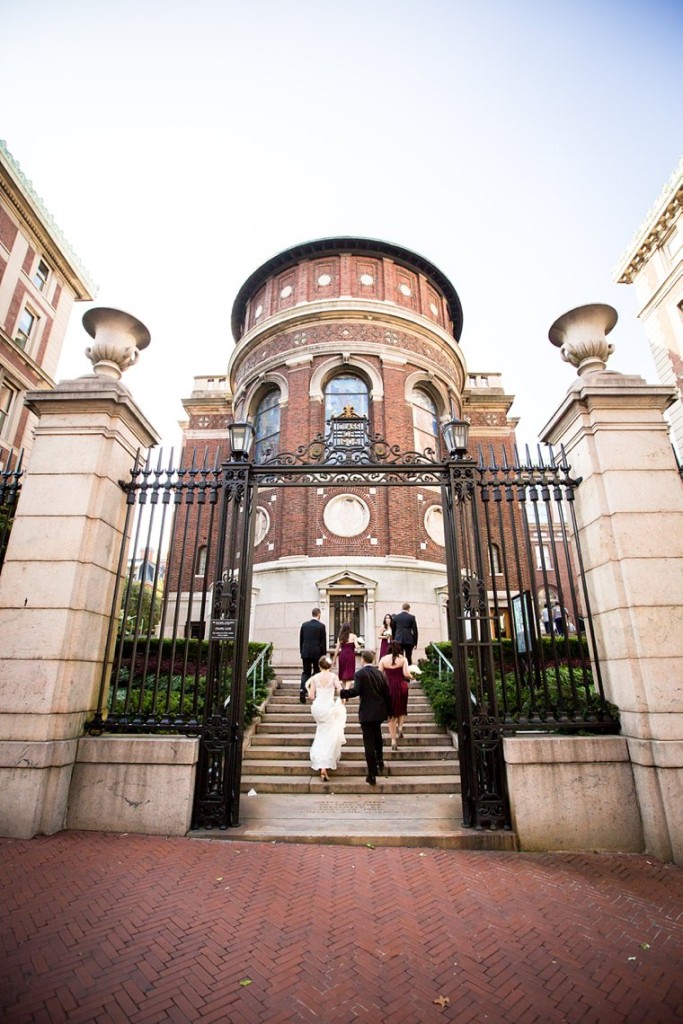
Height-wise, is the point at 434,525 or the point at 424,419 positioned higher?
the point at 424,419

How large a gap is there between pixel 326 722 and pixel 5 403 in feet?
73.3

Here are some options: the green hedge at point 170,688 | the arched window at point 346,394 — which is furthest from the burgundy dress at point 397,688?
the arched window at point 346,394

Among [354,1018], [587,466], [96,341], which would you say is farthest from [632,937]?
[96,341]

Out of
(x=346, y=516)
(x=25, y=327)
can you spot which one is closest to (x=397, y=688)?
(x=346, y=516)

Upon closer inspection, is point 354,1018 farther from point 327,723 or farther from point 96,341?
point 96,341

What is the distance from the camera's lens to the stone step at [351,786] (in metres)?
6.63

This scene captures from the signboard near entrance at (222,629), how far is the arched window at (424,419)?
521 inches

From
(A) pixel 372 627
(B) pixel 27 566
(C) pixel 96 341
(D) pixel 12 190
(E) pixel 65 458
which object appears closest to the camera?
(B) pixel 27 566

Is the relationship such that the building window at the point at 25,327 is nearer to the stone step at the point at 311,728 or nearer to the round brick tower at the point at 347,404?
the round brick tower at the point at 347,404

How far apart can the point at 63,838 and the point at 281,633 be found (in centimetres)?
1042

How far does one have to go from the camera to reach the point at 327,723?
23.3 feet

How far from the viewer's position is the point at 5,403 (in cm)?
2205

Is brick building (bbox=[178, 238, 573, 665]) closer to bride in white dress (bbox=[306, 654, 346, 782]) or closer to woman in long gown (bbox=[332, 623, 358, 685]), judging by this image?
woman in long gown (bbox=[332, 623, 358, 685])

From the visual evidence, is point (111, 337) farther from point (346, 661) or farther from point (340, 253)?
point (340, 253)
